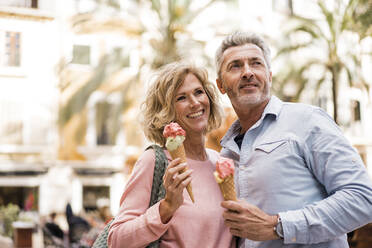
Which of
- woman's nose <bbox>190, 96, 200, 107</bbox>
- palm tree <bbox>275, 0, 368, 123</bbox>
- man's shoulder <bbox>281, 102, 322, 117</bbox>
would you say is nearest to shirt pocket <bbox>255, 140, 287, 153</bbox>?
man's shoulder <bbox>281, 102, 322, 117</bbox>

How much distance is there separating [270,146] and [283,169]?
0.45 feet

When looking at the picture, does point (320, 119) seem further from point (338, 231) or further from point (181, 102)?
point (181, 102)

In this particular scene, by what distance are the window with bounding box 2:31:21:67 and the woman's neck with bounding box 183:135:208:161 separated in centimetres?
2070

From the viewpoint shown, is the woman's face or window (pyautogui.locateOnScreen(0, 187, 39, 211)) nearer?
the woman's face

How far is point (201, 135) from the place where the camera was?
279cm

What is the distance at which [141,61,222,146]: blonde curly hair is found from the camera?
2.70 meters

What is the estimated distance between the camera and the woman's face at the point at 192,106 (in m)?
2.70

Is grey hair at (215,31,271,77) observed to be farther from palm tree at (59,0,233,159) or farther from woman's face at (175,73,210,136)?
palm tree at (59,0,233,159)

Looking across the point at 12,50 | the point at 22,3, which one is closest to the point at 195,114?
the point at 12,50

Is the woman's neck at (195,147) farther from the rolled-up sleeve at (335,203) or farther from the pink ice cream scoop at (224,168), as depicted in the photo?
the rolled-up sleeve at (335,203)

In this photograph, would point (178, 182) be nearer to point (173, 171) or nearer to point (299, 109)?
point (173, 171)

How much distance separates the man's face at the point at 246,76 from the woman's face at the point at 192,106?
17 cm

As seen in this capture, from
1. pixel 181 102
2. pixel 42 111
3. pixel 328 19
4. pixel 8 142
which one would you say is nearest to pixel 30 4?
pixel 42 111

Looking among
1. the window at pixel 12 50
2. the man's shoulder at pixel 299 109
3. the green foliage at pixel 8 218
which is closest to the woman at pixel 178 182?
the man's shoulder at pixel 299 109
